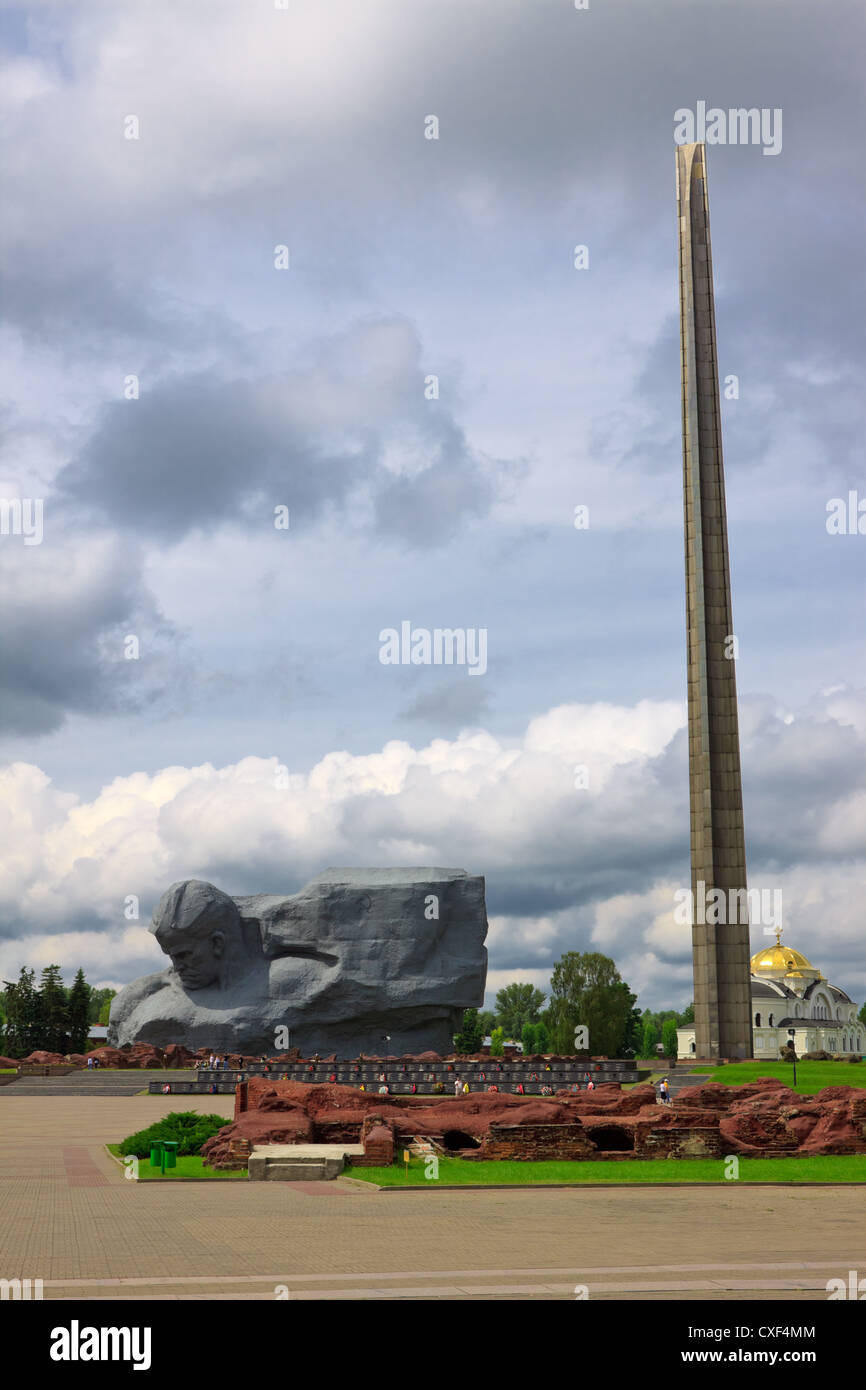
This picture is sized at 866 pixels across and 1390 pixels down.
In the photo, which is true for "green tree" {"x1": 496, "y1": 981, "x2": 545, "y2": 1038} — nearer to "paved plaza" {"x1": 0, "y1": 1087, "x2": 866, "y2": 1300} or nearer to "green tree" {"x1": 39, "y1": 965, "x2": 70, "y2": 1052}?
"green tree" {"x1": 39, "y1": 965, "x2": 70, "y2": 1052}

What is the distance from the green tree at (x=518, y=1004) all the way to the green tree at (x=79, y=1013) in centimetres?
7103

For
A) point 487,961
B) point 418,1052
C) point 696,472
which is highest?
point 696,472

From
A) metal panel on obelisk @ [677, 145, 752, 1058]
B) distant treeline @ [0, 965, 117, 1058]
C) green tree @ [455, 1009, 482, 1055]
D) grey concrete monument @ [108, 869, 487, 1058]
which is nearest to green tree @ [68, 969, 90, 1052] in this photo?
distant treeline @ [0, 965, 117, 1058]

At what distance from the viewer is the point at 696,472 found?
62.5 m

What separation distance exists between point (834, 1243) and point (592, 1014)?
65.5 m

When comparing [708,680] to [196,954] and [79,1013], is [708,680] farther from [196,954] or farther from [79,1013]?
[79,1013]

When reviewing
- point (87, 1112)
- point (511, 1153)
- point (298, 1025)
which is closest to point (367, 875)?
point (298, 1025)

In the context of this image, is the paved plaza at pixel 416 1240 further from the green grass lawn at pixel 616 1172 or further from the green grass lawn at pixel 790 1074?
the green grass lawn at pixel 790 1074

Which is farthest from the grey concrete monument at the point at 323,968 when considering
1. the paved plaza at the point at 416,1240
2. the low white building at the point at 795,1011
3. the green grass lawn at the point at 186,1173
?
the paved plaza at the point at 416,1240

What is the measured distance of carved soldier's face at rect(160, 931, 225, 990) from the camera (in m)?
66.7

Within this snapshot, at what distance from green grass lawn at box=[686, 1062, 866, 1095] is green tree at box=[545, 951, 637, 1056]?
22978 mm

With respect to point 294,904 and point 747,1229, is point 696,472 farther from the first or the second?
point 747,1229

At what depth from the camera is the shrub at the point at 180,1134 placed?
2092cm
